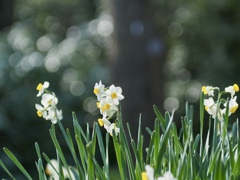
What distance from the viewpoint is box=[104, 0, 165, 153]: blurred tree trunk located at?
6414 mm

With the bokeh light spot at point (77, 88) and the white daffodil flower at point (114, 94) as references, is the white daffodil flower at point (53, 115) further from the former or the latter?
the bokeh light spot at point (77, 88)

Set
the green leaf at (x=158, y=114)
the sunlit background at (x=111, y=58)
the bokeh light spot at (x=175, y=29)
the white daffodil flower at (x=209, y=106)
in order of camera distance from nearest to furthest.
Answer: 1. the green leaf at (x=158, y=114)
2. the white daffodil flower at (x=209, y=106)
3. the sunlit background at (x=111, y=58)
4. the bokeh light spot at (x=175, y=29)

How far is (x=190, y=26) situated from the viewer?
11.7 meters

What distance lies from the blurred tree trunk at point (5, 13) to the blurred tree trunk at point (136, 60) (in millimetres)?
7052

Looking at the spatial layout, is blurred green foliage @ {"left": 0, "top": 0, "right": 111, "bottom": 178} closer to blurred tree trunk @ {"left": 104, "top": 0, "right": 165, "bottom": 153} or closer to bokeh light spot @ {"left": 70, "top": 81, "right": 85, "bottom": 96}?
bokeh light spot @ {"left": 70, "top": 81, "right": 85, "bottom": 96}

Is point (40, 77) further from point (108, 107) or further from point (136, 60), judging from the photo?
point (108, 107)

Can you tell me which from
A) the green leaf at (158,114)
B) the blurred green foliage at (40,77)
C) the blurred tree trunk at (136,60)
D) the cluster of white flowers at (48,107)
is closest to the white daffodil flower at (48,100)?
the cluster of white flowers at (48,107)

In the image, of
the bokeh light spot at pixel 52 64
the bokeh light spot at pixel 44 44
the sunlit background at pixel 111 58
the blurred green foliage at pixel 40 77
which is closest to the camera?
the sunlit background at pixel 111 58

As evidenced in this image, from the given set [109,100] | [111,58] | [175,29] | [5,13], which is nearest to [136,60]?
[111,58]

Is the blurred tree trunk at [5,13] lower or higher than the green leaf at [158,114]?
higher

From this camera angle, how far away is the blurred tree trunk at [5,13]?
1334 centimetres

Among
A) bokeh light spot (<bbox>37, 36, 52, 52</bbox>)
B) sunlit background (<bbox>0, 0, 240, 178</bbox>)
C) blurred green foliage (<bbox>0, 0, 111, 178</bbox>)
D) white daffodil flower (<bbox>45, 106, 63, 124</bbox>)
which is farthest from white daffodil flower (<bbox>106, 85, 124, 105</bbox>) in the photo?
bokeh light spot (<bbox>37, 36, 52, 52</bbox>)

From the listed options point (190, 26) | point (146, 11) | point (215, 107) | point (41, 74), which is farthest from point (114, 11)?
point (190, 26)

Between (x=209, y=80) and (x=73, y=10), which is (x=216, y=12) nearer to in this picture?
(x=209, y=80)
